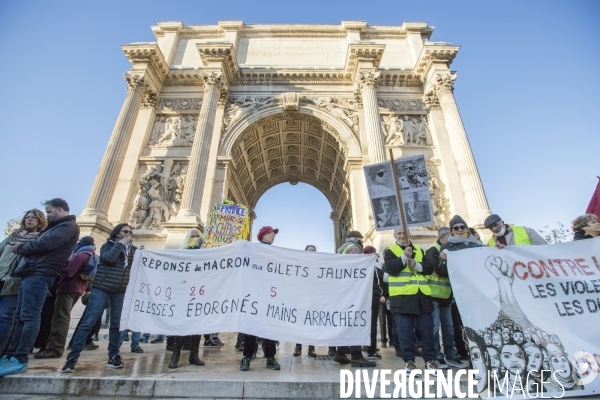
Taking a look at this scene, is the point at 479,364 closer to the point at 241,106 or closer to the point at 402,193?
the point at 402,193

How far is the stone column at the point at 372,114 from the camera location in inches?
543

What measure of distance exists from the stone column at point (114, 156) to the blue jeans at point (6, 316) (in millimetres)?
9165

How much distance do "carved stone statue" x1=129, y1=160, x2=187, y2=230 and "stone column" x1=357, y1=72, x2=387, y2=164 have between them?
30.0 feet

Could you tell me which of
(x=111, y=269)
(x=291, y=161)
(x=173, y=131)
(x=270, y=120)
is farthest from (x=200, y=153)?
(x=111, y=269)

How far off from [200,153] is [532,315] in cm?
1329

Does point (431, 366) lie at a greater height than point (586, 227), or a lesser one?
lesser

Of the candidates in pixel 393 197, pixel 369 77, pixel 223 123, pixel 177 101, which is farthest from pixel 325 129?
pixel 393 197

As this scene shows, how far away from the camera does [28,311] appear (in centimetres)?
352

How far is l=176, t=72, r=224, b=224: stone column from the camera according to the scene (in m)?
12.8

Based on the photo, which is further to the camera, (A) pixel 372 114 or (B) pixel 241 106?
(B) pixel 241 106

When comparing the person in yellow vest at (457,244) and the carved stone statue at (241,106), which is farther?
the carved stone statue at (241,106)

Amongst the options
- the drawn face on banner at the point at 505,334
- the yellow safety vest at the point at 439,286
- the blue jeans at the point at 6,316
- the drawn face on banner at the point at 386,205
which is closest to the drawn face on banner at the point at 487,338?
the drawn face on banner at the point at 505,334

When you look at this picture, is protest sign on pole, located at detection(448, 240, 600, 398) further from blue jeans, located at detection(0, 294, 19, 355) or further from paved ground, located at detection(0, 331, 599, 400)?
blue jeans, located at detection(0, 294, 19, 355)

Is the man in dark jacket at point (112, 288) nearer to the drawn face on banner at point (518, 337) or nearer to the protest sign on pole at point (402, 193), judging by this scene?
the protest sign on pole at point (402, 193)
